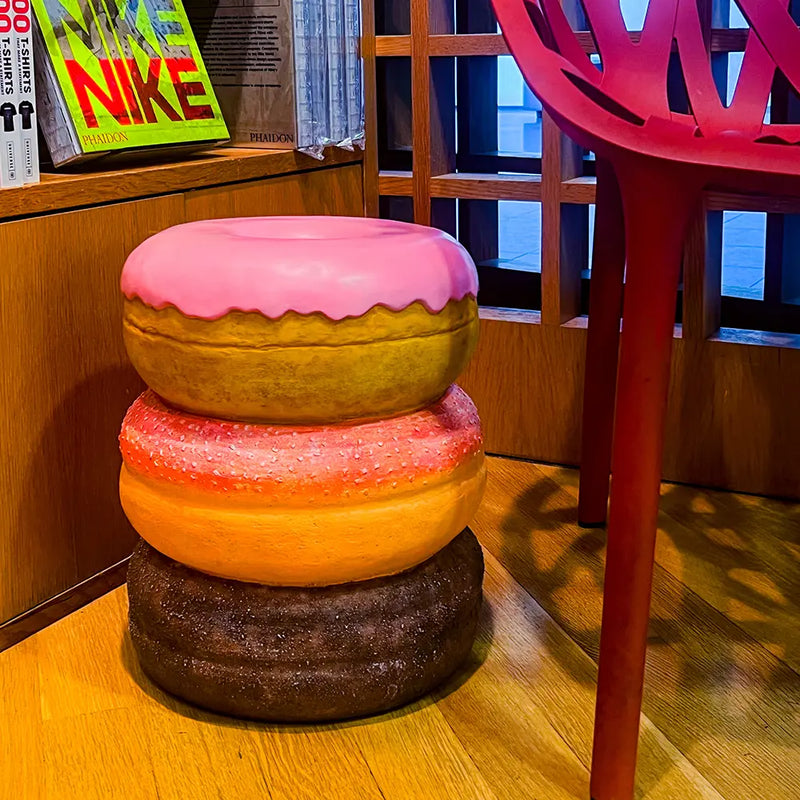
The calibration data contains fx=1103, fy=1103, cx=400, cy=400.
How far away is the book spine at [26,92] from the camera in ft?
3.90

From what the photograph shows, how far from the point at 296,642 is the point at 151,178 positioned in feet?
2.06

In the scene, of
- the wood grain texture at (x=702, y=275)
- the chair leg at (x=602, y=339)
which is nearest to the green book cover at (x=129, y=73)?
the chair leg at (x=602, y=339)

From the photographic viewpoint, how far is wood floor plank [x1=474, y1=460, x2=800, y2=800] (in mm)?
1017

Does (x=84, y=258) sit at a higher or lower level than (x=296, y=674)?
higher

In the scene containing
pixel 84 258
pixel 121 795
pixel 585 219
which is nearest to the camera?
pixel 121 795

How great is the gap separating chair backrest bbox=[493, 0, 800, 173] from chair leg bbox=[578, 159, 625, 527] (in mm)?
403

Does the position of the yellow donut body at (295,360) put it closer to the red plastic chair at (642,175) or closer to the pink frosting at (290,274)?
the pink frosting at (290,274)

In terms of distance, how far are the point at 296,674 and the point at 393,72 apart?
3.55 feet

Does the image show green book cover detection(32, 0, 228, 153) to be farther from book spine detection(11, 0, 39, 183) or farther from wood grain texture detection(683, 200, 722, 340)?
wood grain texture detection(683, 200, 722, 340)

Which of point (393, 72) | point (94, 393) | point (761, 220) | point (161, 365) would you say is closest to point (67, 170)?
point (94, 393)

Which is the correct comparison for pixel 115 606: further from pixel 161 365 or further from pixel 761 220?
pixel 761 220

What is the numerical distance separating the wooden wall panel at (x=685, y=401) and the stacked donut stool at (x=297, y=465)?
63cm

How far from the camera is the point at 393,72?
179 cm

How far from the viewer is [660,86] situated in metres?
0.92
